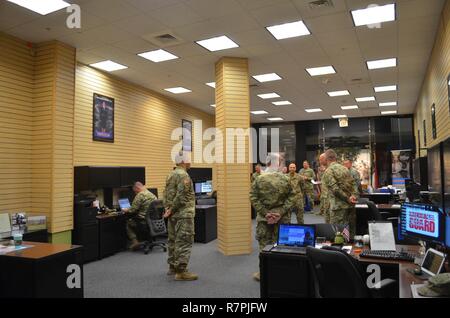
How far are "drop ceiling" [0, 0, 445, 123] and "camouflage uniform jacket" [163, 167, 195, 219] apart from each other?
2.41 m

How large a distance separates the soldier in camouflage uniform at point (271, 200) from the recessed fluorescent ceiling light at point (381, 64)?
4.07m

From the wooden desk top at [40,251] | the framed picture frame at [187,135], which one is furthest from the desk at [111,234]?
the framed picture frame at [187,135]

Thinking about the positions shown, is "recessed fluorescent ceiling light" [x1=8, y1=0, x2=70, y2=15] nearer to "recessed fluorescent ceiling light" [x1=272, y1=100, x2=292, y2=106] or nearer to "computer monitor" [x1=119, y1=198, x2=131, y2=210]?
"computer monitor" [x1=119, y1=198, x2=131, y2=210]

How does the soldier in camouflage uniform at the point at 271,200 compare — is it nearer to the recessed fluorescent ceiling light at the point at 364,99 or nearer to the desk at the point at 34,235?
the desk at the point at 34,235

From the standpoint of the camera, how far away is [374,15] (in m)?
5.17

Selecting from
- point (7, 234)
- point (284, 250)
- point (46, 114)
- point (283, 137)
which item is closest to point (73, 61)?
point (46, 114)

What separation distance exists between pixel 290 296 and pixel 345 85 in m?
7.06

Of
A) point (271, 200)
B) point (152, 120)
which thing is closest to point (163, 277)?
point (271, 200)

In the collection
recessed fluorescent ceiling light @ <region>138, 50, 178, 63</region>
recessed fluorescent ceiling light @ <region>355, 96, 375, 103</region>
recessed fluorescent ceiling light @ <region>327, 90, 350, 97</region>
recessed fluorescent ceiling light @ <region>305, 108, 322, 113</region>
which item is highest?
recessed fluorescent ceiling light @ <region>355, 96, 375, 103</region>

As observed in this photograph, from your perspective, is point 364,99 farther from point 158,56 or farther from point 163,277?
point 163,277

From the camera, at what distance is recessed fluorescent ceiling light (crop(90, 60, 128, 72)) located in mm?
7128

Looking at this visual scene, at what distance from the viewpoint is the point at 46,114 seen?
5.83m

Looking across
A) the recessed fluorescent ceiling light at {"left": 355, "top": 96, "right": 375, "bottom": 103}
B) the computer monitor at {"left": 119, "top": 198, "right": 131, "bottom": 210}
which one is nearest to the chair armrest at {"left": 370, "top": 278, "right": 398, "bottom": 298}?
the computer monitor at {"left": 119, "top": 198, "right": 131, "bottom": 210}

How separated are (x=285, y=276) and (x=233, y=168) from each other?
10.6ft
